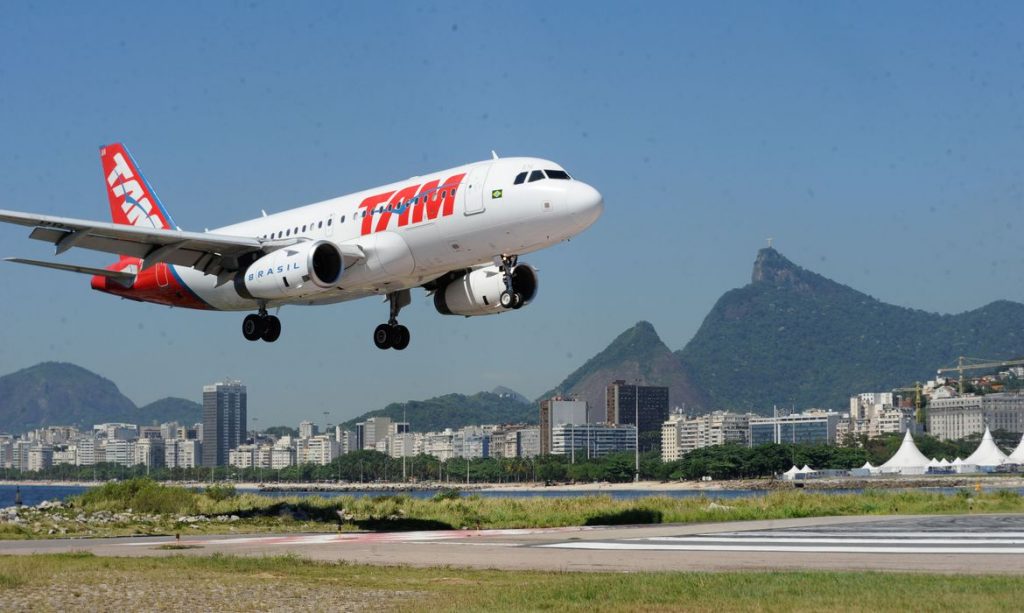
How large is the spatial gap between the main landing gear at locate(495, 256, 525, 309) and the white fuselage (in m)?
0.57

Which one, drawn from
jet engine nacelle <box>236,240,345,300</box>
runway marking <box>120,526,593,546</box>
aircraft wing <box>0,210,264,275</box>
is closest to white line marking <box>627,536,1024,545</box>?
runway marking <box>120,526,593,546</box>

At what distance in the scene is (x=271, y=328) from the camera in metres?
44.1

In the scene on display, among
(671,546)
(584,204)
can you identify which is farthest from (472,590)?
(584,204)

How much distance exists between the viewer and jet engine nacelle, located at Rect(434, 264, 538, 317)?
40.8 metres

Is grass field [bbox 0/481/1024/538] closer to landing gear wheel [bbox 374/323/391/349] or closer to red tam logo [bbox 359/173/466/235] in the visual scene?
landing gear wheel [bbox 374/323/391/349]

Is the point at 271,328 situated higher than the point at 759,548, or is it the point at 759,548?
the point at 271,328

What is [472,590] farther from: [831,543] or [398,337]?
[398,337]

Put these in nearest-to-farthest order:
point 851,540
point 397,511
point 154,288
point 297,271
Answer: point 851,540 < point 297,271 < point 154,288 < point 397,511

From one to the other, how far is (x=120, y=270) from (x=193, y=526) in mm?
10545

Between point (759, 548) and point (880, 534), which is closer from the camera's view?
point (759, 548)

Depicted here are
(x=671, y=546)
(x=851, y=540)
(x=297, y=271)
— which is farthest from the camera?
(x=297, y=271)

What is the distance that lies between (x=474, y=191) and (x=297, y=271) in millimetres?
6103

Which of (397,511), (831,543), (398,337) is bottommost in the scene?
(397,511)

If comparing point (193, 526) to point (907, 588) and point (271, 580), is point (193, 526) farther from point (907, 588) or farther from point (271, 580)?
point (907, 588)
